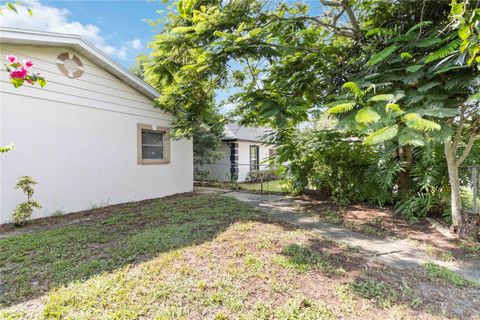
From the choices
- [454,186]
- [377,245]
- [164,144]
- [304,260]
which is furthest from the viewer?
[164,144]

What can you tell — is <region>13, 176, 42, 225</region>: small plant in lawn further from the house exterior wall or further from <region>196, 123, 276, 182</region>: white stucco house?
the house exterior wall

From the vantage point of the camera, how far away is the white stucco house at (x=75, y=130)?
504 cm

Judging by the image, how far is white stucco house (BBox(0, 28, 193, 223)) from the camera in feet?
16.5

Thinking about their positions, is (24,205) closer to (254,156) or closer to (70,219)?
(70,219)

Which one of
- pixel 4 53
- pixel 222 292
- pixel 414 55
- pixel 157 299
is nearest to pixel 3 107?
pixel 4 53

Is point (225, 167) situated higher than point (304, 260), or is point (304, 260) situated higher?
point (225, 167)

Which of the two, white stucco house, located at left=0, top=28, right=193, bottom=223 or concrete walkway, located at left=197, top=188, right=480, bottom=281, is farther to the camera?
white stucco house, located at left=0, top=28, right=193, bottom=223

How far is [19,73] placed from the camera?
202cm

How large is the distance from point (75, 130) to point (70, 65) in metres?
1.60

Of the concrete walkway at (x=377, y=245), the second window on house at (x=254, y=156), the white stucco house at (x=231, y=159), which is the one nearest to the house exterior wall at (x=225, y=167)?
the white stucco house at (x=231, y=159)

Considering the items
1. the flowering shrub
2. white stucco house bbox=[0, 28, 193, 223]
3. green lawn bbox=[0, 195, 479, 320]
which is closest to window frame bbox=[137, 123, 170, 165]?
white stucco house bbox=[0, 28, 193, 223]

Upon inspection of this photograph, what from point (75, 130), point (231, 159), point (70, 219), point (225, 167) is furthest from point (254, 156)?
point (70, 219)

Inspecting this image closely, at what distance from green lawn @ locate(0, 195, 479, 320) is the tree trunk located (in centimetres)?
204

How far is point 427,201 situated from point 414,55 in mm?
3302
